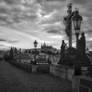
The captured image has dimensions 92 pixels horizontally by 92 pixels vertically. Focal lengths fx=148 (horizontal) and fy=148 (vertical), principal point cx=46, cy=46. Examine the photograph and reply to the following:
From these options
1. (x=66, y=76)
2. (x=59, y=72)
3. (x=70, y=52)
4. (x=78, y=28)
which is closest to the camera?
(x=78, y=28)

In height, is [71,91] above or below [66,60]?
below

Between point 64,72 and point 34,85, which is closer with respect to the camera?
point 34,85

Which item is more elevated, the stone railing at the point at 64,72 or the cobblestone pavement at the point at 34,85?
the stone railing at the point at 64,72

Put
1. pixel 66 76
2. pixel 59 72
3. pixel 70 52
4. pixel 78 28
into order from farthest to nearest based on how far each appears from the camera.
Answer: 1. pixel 59 72
2. pixel 70 52
3. pixel 66 76
4. pixel 78 28

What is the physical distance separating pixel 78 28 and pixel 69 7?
7.69 metres

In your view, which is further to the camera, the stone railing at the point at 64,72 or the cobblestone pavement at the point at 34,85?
the stone railing at the point at 64,72

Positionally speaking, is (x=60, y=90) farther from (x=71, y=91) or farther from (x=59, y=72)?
(x=59, y=72)

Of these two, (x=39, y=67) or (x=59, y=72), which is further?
(x=39, y=67)

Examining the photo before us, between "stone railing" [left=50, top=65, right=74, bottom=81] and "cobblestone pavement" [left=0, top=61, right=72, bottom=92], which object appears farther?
"stone railing" [left=50, top=65, right=74, bottom=81]

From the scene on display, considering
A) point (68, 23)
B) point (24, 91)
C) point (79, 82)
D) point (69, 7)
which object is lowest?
point (24, 91)

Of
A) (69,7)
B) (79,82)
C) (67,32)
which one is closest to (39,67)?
(67,32)

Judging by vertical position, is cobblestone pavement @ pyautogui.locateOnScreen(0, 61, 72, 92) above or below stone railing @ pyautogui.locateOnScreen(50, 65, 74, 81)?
below

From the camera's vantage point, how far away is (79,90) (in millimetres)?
7742

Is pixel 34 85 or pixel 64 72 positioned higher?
pixel 64 72
